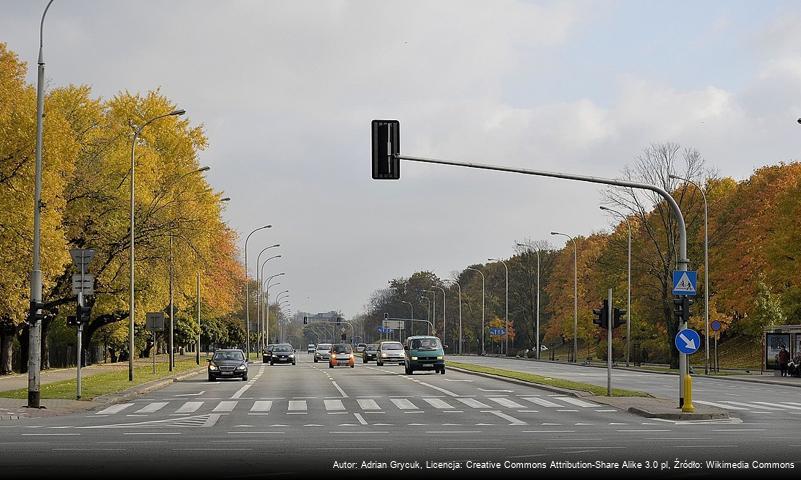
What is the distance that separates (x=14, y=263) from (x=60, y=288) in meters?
12.6

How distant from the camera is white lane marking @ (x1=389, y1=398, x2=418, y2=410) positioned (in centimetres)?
3039

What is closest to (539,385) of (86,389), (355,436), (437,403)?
(437,403)

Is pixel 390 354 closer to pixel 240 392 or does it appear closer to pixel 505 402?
pixel 240 392

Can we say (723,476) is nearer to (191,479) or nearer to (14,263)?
(191,479)

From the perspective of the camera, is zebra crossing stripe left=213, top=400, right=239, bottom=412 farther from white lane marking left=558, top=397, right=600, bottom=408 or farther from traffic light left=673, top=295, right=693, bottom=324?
traffic light left=673, top=295, right=693, bottom=324

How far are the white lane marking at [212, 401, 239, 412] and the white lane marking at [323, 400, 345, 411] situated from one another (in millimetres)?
2533

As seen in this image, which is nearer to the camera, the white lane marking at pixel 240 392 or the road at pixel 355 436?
the road at pixel 355 436

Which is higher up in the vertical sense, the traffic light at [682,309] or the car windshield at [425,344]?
the traffic light at [682,309]

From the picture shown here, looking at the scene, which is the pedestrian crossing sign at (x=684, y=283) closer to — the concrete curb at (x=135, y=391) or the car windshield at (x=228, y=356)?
the concrete curb at (x=135, y=391)

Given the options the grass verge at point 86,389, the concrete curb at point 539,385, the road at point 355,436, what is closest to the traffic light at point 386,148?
the road at point 355,436

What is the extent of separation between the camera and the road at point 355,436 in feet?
52.0

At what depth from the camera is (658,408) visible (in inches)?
1128

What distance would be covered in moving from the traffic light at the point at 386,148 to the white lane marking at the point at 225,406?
8021 millimetres

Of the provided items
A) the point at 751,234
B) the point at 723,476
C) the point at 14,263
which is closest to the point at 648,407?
the point at 723,476
